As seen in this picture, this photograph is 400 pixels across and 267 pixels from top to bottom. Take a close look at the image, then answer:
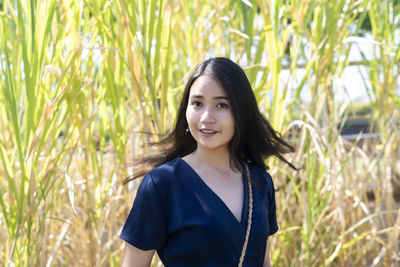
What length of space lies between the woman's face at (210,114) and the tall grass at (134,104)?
0.24 meters

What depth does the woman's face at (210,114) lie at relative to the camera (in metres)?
0.97

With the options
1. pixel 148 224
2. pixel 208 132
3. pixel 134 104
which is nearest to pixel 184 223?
pixel 148 224

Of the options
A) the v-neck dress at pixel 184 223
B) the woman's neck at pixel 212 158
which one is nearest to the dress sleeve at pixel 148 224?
the v-neck dress at pixel 184 223

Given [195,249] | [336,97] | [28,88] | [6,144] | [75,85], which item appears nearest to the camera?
[195,249]

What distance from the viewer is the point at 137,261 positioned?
3.16ft

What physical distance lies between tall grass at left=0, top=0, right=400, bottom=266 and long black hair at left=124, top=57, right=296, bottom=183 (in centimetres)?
12

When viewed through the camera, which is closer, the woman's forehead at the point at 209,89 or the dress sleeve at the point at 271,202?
the woman's forehead at the point at 209,89

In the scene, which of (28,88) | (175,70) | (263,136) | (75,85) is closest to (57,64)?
(75,85)

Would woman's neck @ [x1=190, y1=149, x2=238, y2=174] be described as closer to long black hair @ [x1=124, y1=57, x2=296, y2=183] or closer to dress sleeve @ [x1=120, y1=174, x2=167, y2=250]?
long black hair @ [x1=124, y1=57, x2=296, y2=183]

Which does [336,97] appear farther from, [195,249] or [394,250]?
[195,249]

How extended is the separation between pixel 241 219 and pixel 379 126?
1102mm

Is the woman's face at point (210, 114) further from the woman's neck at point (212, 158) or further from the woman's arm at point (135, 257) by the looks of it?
the woman's arm at point (135, 257)

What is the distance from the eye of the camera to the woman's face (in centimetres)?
97

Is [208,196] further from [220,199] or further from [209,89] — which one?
[209,89]
